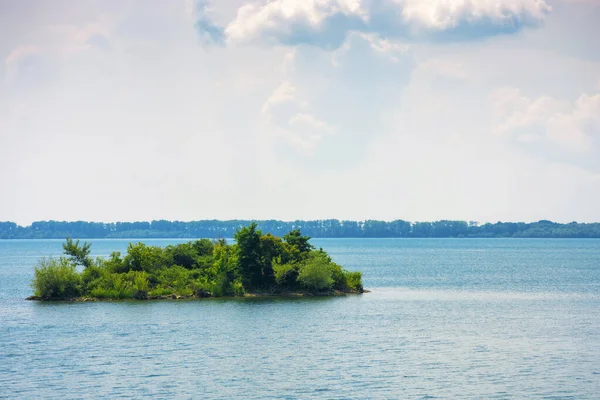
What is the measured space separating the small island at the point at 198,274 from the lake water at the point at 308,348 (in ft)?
11.0

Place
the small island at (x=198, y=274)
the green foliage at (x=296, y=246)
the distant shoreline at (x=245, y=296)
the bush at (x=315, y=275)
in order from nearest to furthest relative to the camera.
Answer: the distant shoreline at (x=245, y=296) < the small island at (x=198, y=274) < the bush at (x=315, y=275) < the green foliage at (x=296, y=246)

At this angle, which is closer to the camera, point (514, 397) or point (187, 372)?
point (514, 397)

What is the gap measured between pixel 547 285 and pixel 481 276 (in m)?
21.3

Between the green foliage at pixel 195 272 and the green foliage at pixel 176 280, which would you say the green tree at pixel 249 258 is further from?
the green foliage at pixel 176 280

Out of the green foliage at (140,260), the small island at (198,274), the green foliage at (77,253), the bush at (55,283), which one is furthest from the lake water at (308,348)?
the green foliage at (140,260)

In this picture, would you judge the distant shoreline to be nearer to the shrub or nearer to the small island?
the small island

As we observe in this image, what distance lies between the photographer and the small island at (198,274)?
90.7 meters

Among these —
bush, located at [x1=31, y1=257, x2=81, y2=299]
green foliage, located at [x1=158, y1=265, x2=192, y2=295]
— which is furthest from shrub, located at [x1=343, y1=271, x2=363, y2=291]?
bush, located at [x1=31, y1=257, x2=81, y2=299]

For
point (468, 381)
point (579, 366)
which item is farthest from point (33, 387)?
point (579, 366)

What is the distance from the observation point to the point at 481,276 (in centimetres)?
13912

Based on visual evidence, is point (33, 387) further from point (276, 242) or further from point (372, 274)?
point (372, 274)

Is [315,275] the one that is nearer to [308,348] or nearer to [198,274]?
[198,274]

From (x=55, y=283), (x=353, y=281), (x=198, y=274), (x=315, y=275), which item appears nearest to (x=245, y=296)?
(x=198, y=274)

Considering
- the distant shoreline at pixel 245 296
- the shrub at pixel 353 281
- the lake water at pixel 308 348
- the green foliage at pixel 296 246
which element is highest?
the green foliage at pixel 296 246
